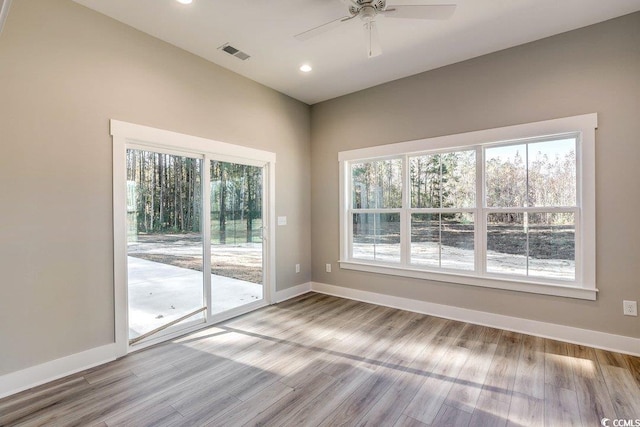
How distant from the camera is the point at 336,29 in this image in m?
2.84

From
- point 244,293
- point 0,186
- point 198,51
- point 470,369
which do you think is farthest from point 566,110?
point 0,186

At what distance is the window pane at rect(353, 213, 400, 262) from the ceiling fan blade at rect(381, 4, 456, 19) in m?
2.43

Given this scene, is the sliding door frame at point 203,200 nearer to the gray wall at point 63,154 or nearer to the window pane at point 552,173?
the gray wall at point 63,154

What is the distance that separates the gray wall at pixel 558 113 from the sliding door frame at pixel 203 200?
1578mm

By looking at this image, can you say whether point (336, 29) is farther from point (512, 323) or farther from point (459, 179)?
point (512, 323)

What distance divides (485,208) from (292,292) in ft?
9.56

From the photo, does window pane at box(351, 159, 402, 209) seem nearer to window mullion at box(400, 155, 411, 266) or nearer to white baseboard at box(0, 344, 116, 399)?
window mullion at box(400, 155, 411, 266)

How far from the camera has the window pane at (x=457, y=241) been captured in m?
3.55

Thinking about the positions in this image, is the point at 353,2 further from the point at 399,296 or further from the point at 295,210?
the point at 399,296

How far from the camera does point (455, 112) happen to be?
3.54 meters

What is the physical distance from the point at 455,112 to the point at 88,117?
3794 mm

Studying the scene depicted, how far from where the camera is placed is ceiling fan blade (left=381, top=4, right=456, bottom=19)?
2115 mm

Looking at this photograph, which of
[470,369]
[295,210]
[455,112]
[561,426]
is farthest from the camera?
[295,210]

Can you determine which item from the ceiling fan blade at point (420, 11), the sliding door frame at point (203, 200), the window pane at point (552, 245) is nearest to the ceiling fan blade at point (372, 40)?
the ceiling fan blade at point (420, 11)
